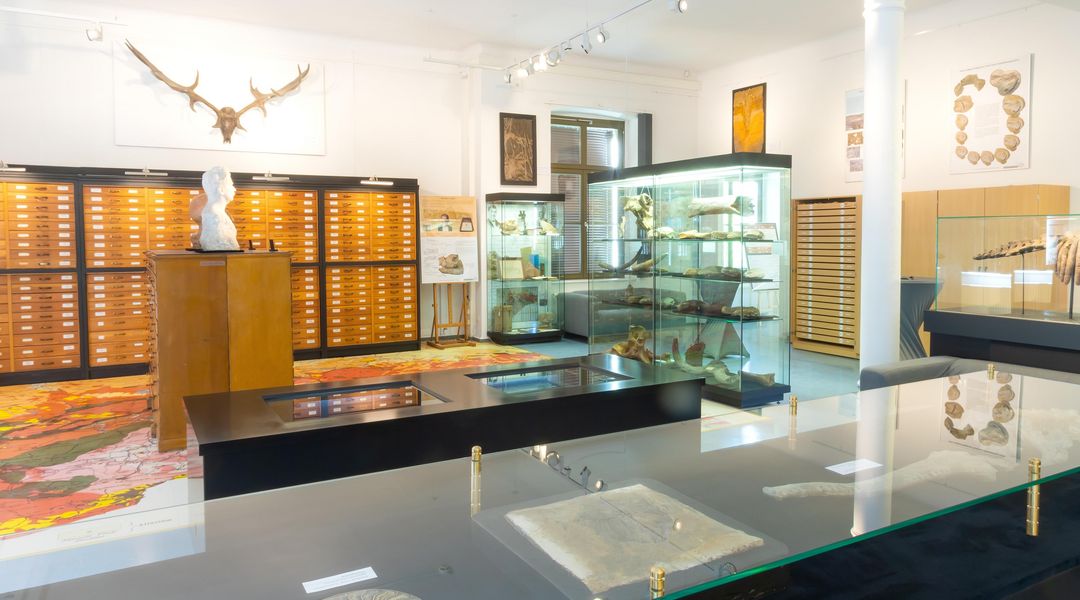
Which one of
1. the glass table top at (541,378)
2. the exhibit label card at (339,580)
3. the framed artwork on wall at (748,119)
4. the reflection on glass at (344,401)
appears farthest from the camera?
the framed artwork on wall at (748,119)

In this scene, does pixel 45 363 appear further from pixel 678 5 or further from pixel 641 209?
pixel 678 5

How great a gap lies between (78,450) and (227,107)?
15.7 feet

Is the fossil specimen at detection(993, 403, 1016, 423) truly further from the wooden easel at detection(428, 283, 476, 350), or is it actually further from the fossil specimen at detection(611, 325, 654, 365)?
the wooden easel at detection(428, 283, 476, 350)

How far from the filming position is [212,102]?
8305 mm

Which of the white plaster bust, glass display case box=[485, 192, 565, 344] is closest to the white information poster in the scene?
glass display case box=[485, 192, 565, 344]

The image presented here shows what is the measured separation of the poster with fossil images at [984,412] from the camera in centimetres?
185

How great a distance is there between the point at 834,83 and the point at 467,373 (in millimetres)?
7416

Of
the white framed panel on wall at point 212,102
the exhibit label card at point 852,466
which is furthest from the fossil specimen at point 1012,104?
the white framed panel on wall at point 212,102

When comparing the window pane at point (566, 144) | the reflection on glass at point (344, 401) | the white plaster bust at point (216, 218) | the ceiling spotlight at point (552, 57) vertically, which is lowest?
the reflection on glass at point (344, 401)

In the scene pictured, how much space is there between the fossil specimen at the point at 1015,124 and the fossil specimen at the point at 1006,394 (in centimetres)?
585

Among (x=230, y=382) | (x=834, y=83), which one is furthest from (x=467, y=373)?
(x=834, y=83)

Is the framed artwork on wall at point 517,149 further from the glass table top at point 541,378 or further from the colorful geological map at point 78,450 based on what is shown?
the glass table top at point 541,378

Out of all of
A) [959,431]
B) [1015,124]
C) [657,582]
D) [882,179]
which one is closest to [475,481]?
[657,582]

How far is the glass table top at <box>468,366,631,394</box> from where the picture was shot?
3504mm
